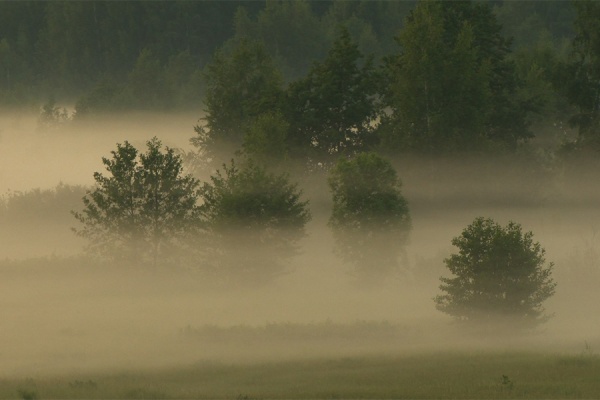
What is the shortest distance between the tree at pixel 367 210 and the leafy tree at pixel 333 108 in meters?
15.6

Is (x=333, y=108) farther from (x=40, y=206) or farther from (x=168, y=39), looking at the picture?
(x=168, y=39)

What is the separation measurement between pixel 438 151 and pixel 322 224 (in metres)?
6.80

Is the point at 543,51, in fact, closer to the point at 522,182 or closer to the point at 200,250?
the point at 522,182

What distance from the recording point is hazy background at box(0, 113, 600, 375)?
54344 millimetres

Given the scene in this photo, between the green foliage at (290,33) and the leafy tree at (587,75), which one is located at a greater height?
the green foliage at (290,33)

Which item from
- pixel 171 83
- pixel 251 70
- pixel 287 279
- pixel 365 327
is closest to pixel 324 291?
pixel 287 279

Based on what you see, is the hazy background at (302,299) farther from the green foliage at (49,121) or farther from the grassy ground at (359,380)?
the green foliage at (49,121)

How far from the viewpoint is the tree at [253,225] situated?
6103cm

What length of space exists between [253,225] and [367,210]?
15.7 feet

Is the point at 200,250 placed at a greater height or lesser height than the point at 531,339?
greater

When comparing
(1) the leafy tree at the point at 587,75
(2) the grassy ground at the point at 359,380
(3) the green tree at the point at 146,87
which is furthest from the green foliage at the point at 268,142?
(3) the green tree at the point at 146,87

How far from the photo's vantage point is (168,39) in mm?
195875

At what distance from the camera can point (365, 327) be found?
58156mm

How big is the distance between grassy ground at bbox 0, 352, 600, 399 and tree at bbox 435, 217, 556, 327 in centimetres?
454
